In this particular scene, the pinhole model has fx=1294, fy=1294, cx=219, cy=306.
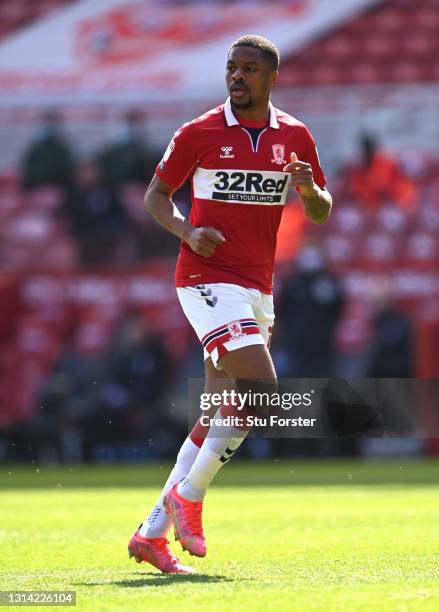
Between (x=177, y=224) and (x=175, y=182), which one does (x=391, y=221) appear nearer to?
(x=175, y=182)

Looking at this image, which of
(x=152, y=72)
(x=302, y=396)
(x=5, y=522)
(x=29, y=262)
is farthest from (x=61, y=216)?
(x=302, y=396)

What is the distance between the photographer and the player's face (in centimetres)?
589

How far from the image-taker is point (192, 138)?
597 cm

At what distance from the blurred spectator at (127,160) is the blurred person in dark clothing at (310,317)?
340 centimetres

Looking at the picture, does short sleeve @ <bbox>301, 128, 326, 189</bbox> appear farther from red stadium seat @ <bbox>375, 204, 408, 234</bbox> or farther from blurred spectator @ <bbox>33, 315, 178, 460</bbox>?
red stadium seat @ <bbox>375, 204, 408, 234</bbox>

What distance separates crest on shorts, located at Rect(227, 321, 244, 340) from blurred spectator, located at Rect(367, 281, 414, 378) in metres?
11.0

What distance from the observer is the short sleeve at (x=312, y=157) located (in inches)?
245

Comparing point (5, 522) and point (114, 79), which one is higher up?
point (114, 79)

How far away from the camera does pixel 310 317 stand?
55.9 feet

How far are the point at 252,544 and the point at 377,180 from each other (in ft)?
40.6

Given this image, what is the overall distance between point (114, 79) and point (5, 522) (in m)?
13.5

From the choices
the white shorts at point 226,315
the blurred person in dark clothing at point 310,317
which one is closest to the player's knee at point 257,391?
the white shorts at point 226,315

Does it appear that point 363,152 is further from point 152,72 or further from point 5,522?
point 5,522

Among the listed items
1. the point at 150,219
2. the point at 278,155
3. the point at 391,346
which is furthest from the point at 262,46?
the point at 150,219
